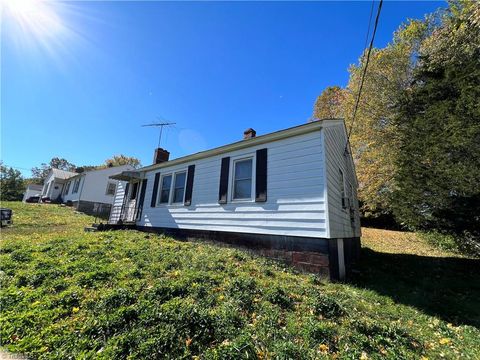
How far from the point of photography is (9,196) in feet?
142

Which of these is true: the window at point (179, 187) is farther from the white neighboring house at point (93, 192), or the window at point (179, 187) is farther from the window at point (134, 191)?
the white neighboring house at point (93, 192)

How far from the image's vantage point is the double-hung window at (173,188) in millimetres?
10180

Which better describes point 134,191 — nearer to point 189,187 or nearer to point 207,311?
point 189,187

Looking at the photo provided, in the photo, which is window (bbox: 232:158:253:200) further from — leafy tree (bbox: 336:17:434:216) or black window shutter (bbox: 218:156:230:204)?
leafy tree (bbox: 336:17:434:216)

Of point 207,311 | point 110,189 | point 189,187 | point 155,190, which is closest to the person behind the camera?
point 207,311

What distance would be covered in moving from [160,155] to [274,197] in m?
8.27

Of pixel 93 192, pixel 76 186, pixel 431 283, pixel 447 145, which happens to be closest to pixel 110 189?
pixel 93 192

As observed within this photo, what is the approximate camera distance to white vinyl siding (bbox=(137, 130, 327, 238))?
613cm

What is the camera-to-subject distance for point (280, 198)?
6695 mm

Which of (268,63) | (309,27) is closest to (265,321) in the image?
(309,27)

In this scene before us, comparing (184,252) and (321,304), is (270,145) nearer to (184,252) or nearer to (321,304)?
(184,252)

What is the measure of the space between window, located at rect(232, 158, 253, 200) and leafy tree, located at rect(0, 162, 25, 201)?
177 feet

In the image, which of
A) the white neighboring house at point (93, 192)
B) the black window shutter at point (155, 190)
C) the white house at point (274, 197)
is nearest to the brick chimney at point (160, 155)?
the black window shutter at point (155, 190)

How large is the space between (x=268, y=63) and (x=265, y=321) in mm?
9396
